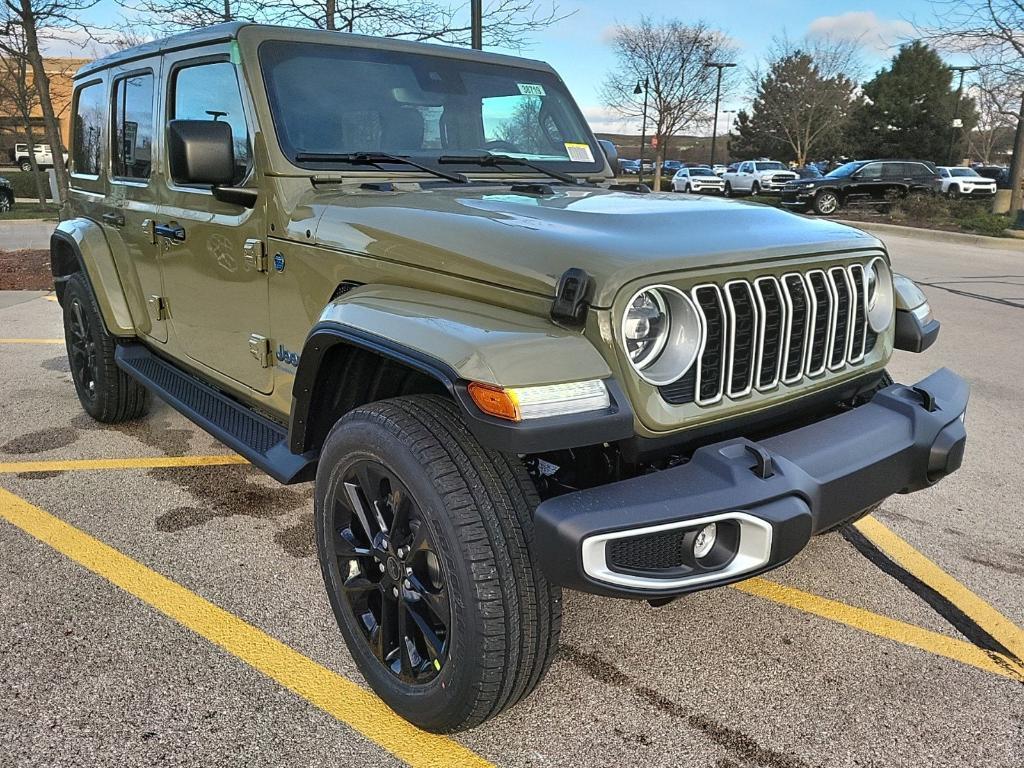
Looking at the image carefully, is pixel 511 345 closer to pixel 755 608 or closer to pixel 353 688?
pixel 353 688

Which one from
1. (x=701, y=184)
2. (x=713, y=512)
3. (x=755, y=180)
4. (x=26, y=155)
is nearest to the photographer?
(x=713, y=512)

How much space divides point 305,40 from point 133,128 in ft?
4.55

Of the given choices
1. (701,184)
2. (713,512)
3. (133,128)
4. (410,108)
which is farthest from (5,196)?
(701,184)

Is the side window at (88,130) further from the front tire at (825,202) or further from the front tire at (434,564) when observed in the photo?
the front tire at (825,202)

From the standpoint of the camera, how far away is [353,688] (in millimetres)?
2504

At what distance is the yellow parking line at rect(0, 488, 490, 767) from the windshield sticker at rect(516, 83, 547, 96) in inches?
99.5

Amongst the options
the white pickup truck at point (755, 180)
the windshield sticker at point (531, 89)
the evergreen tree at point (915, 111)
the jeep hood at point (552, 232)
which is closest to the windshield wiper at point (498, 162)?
the jeep hood at point (552, 232)

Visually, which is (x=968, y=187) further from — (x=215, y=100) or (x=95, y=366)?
(x=215, y=100)

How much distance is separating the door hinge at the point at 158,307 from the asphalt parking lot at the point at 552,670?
0.81m

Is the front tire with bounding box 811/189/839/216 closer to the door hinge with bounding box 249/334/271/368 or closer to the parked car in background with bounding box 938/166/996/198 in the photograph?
the parked car in background with bounding box 938/166/996/198

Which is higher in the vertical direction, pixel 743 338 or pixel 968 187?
pixel 743 338

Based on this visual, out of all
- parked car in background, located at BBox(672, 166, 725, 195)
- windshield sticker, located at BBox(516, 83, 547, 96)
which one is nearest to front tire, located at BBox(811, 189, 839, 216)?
parked car in background, located at BBox(672, 166, 725, 195)

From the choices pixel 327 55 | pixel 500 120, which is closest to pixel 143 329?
pixel 327 55

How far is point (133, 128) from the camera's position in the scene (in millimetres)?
4027
